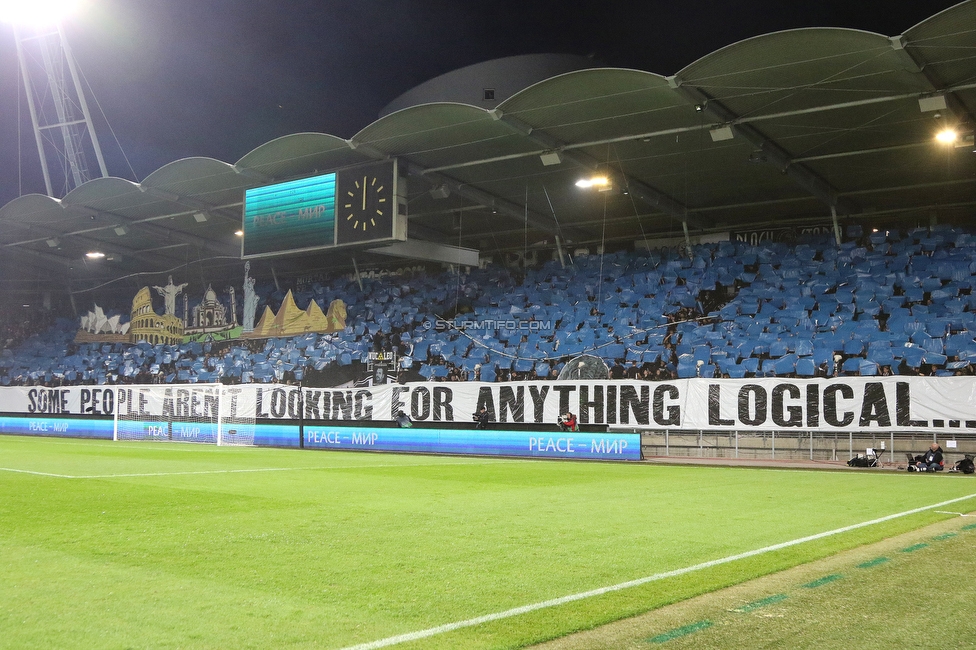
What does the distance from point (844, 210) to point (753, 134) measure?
821cm

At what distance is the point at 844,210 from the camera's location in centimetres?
2809

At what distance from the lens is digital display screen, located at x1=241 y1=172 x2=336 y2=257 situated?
24578 mm

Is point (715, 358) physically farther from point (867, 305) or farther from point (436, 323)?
point (436, 323)

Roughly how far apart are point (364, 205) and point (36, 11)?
25828 mm

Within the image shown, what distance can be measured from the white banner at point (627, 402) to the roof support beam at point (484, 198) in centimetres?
641

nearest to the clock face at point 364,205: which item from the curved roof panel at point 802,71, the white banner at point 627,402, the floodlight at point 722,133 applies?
the white banner at point 627,402

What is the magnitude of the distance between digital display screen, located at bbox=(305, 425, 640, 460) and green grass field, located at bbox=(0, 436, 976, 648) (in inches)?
305

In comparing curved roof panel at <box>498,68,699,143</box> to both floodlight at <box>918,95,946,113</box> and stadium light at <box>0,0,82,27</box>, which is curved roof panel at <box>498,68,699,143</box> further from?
stadium light at <box>0,0,82,27</box>

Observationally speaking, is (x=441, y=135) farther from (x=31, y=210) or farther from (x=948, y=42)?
(x=31, y=210)

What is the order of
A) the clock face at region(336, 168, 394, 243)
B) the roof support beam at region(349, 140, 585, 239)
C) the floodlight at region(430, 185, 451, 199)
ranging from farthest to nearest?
1. the floodlight at region(430, 185, 451, 199)
2. the roof support beam at region(349, 140, 585, 239)
3. the clock face at region(336, 168, 394, 243)

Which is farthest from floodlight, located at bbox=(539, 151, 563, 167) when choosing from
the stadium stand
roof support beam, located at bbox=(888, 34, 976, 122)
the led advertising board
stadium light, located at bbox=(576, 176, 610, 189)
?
roof support beam, located at bbox=(888, 34, 976, 122)

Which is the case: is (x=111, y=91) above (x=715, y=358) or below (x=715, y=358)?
above

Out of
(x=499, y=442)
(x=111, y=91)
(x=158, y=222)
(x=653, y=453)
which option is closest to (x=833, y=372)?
(x=653, y=453)

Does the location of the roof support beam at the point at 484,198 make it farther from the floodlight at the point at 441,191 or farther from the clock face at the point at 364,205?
the clock face at the point at 364,205
